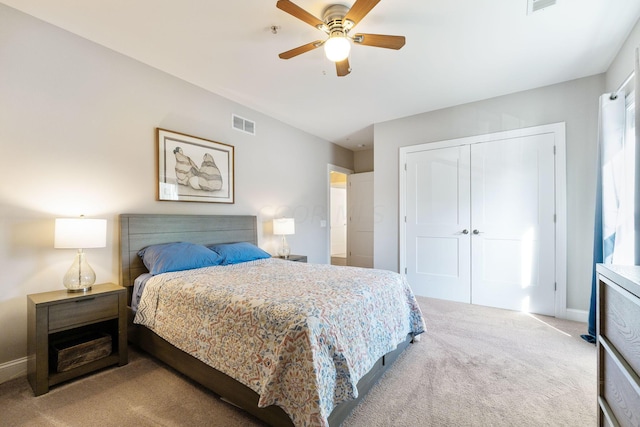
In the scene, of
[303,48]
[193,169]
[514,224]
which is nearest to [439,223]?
[514,224]

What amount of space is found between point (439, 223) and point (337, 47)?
9.42 ft

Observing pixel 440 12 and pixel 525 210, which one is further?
pixel 525 210

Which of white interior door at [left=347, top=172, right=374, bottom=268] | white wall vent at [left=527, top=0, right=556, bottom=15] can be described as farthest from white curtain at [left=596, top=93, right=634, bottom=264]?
white interior door at [left=347, top=172, right=374, bottom=268]

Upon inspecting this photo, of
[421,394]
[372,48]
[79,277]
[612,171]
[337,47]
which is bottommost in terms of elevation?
[421,394]

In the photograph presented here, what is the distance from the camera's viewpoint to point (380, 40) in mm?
1993

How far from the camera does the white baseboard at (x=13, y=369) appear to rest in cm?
199

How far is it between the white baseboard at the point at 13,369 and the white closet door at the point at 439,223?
418 cm

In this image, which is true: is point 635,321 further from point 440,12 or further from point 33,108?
point 33,108

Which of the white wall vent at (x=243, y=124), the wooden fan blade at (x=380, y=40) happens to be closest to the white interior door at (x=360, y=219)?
the white wall vent at (x=243, y=124)

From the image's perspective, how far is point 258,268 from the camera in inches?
107

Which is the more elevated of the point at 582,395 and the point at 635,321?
the point at 635,321

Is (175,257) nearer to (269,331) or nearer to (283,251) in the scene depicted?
(269,331)

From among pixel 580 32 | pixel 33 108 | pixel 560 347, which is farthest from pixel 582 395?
pixel 33 108

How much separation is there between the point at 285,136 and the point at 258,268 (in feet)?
8.17
